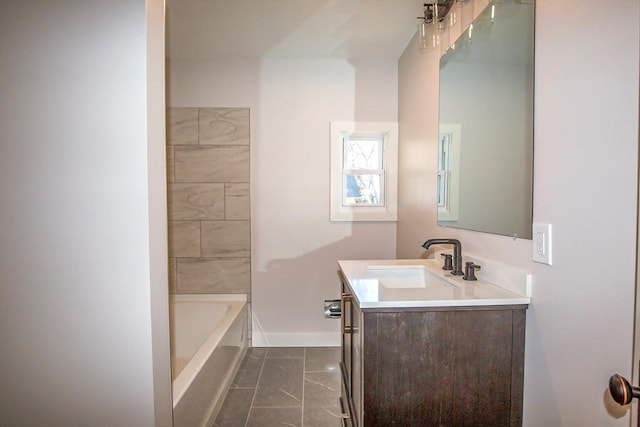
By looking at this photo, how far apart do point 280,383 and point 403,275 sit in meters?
1.32

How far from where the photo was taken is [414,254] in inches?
92.4

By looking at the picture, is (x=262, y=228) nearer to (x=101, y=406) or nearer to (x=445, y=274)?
(x=445, y=274)

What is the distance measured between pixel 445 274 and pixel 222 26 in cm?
231

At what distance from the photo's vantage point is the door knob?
0.61 metres

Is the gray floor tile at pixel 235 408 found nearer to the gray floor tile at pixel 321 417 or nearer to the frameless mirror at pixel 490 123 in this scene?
the gray floor tile at pixel 321 417

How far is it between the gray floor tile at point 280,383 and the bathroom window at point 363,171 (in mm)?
1299

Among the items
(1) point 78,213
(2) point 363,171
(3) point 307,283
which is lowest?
(3) point 307,283

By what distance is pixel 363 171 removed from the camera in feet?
9.41

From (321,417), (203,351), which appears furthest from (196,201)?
(321,417)

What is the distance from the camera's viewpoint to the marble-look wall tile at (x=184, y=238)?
2.80m

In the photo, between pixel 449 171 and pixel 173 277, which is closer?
pixel 449 171

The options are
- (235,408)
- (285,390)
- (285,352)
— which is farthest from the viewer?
(285,352)

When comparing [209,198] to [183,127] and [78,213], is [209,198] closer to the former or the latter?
[183,127]

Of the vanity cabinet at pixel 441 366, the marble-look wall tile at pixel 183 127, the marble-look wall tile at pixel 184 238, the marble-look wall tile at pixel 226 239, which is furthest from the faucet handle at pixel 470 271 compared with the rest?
the marble-look wall tile at pixel 183 127
